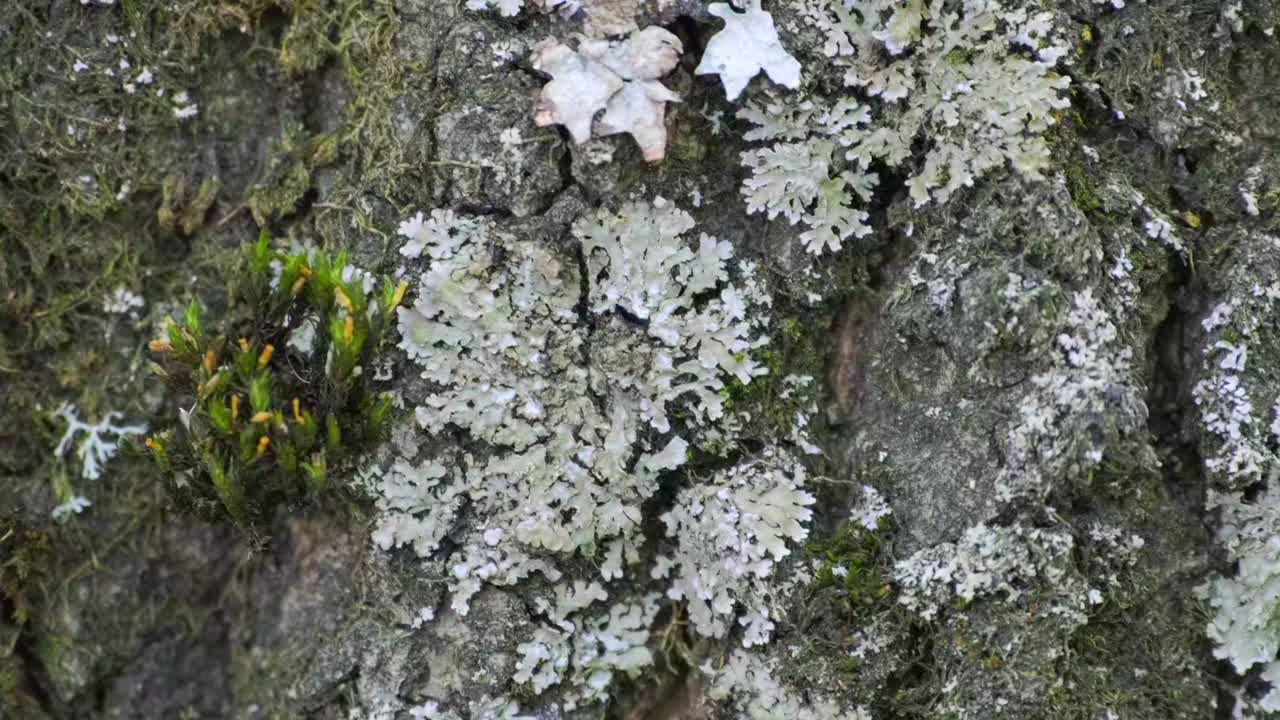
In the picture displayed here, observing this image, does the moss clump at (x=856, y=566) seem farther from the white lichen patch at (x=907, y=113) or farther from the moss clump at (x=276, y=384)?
the moss clump at (x=276, y=384)

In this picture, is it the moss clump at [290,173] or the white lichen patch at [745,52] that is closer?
the white lichen patch at [745,52]

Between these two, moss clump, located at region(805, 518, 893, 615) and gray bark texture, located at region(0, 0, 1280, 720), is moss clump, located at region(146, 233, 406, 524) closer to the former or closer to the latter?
gray bark texture, located at region(0, 0, 1280, 720)

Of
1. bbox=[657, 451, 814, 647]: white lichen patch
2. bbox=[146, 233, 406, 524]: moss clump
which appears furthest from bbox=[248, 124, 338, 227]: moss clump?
bbox=[657, 451, 814, 647]: white lichen patch

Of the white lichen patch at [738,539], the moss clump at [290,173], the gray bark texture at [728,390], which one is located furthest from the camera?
the moss clump at [290,173]

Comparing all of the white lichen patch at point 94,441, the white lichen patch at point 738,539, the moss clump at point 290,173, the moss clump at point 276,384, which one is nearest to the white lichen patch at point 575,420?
the white lichen patch at point 738,539

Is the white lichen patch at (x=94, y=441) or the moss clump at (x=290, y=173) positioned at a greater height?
the moss clump at (x=290, y=173)

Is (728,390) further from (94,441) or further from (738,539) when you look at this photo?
(94,441)

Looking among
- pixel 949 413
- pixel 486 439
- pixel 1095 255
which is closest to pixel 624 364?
pixel 486 439

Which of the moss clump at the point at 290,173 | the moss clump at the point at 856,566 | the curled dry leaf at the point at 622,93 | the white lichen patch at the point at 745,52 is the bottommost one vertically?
the moss clump at the point at 856,566

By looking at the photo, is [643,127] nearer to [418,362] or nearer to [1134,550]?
[418,362]

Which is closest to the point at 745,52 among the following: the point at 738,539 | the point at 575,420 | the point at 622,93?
the point at 622,93
